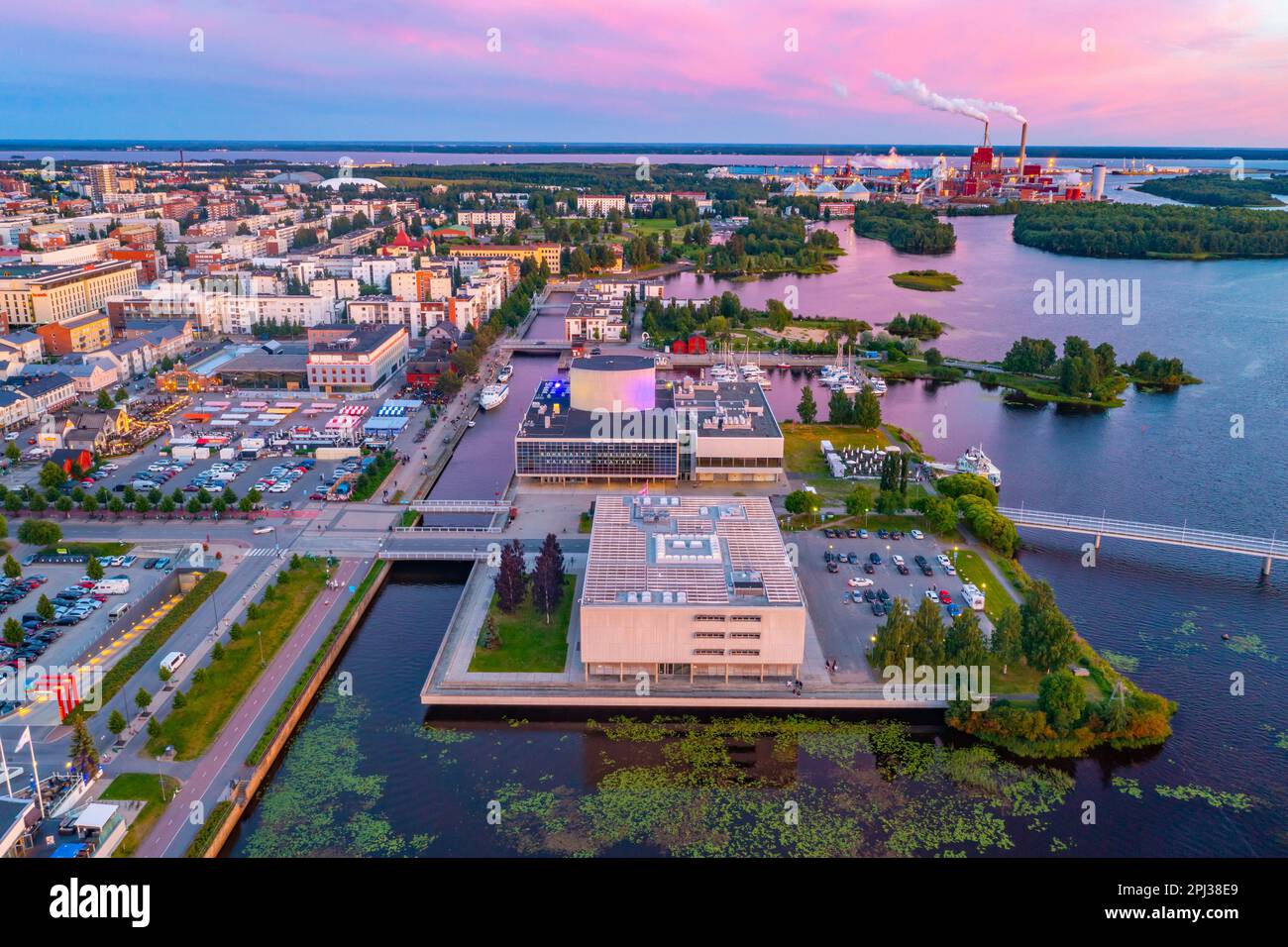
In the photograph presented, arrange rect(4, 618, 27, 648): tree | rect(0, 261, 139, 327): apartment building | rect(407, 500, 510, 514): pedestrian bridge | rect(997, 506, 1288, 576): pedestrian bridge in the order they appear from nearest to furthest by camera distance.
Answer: rect(4, 618, 27, 648): tree < rect(997, 506, 1288, 576): pedestrian bridge < rect(407, 500, 510, 514): pedestrian bridge < rect(0, 261, 139, 327): apartment building

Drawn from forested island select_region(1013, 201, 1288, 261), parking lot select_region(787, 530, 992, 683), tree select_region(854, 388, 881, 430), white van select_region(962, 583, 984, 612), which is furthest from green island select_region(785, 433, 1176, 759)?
forested island select_region(1013, 201, 1288, 261)

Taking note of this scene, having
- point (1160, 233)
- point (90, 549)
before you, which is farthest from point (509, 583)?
point (1160, 233)

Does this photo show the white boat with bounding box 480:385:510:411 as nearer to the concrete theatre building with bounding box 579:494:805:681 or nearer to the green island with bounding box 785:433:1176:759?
the concrete theatre building with bounding box 579:494:805:681

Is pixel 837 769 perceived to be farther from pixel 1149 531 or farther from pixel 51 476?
pixel 51 476

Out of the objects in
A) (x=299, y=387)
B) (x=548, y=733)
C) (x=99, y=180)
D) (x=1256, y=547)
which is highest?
(x=99, y=180)

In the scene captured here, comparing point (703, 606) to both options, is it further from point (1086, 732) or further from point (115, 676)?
point (115, 676)

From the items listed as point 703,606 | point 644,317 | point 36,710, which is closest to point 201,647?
point 36,710

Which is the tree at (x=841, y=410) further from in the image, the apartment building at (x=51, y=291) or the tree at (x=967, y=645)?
the apartment building at (x=51, y=291)
